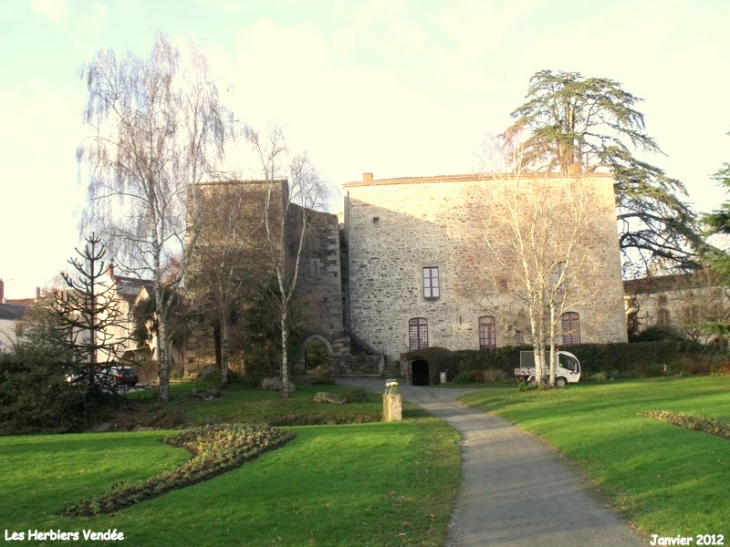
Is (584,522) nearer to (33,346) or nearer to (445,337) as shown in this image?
(33,346)

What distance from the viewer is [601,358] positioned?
102 ft

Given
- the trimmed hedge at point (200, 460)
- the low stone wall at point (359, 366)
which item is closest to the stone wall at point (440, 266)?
the low stone wall at point (359, 366)

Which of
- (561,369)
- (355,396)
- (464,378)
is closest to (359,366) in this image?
(464,378)

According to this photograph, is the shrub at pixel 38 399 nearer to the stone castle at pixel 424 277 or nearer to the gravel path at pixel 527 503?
the gravel path at pixel 527 503

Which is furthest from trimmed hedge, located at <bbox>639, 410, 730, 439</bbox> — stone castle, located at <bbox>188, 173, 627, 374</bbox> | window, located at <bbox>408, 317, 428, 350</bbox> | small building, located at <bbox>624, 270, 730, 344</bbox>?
window, located at <bbox>408, 317, 428, 350</bbox>

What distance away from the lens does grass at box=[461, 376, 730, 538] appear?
6.91 metres

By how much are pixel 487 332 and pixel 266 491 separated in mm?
27933

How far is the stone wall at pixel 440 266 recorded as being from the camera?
34500 millimetres

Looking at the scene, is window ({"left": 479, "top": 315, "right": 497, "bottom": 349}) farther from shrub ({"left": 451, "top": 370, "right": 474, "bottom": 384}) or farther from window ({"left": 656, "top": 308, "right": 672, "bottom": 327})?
window ({"left": 656, "top": 308, "right": 672, "bottom": 327})

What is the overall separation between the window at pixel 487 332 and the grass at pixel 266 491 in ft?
70.9

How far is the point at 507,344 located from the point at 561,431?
2039 centimetres

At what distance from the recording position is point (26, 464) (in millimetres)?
10234

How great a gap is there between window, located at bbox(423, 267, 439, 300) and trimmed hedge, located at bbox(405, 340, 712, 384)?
489 centimetres

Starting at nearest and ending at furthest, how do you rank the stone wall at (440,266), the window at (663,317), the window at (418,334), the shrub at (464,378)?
the shrub at (464,378)
the stone wall at (440,266)
the window at (418,334)
the window at (663,317)
